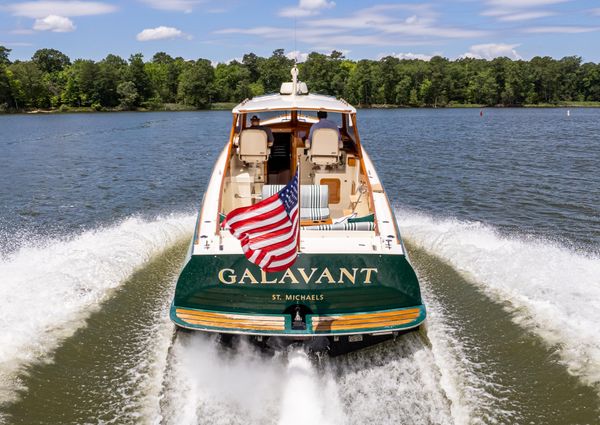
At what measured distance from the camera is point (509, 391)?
5.29 meters

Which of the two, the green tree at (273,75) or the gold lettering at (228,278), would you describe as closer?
the gold lettering at (228,278)

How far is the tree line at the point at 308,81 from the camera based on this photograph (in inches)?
3118

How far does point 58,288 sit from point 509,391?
20.1 feet

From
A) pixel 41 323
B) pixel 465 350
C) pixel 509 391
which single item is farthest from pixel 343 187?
pixel 41 323

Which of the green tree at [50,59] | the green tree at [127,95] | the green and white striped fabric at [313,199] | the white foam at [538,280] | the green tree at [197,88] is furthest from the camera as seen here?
the green tree at [50,59]

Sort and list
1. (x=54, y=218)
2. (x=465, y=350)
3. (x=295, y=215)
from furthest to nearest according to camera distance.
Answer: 1. (x=54, y=218)
2. (x=465, y=350)
3. (x=295, y=215)

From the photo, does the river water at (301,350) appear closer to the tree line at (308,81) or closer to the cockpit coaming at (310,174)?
the cockpit coaming at (310,174)

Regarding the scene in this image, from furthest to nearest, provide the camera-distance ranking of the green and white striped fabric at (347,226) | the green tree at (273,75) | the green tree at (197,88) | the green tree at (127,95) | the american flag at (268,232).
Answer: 1. the green tree at (273,75)
2. the green tree at (197,88)
3. the green tree at (127,95)
4. the green and white striped fabric at (347,226)
5. the american flag at (268,232)

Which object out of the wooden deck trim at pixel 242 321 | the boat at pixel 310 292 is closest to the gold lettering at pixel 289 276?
the boat at pixel 310 292

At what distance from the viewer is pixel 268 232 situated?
16.0ft

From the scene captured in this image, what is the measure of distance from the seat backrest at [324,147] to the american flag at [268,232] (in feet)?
12.9

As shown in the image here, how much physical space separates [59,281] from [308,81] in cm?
A: 9277

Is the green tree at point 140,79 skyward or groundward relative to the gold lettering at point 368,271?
skyward

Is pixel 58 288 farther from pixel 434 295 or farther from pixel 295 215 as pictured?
pixel 434 295
